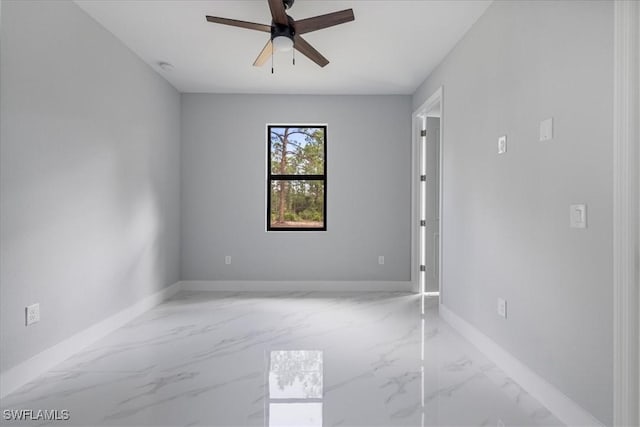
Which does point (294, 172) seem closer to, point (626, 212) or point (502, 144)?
point (502, 144)

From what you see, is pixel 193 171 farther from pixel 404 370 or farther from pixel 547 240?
pixel 547 240

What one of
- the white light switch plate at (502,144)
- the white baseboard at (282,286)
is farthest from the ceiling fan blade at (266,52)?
the white baseboard at (282,286)

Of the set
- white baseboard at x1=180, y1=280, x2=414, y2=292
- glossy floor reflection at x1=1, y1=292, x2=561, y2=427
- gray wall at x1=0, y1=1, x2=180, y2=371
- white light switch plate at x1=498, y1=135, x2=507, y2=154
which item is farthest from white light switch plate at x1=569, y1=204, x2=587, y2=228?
white baseboard at x1=180, y1=280, x2=414, y2=292

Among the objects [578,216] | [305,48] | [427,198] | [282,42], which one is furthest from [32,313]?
[427,198]

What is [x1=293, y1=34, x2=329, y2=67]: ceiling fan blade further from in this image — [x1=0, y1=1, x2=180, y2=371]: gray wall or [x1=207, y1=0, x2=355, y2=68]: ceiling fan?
[x1=0, y1=1, x2=180, y2=371]: gray wall

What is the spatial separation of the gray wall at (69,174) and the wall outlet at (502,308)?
115 inches

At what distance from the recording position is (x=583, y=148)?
1.76 metres

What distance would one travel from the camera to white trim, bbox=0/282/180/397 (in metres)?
2.15

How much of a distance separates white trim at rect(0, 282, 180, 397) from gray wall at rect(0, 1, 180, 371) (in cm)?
6

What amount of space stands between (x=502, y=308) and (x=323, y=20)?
2219mm

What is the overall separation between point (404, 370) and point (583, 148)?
1606 millimetres

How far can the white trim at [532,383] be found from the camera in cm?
180


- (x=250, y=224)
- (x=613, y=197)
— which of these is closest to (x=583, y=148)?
(x=613, y=197)

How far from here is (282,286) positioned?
4895 mm
